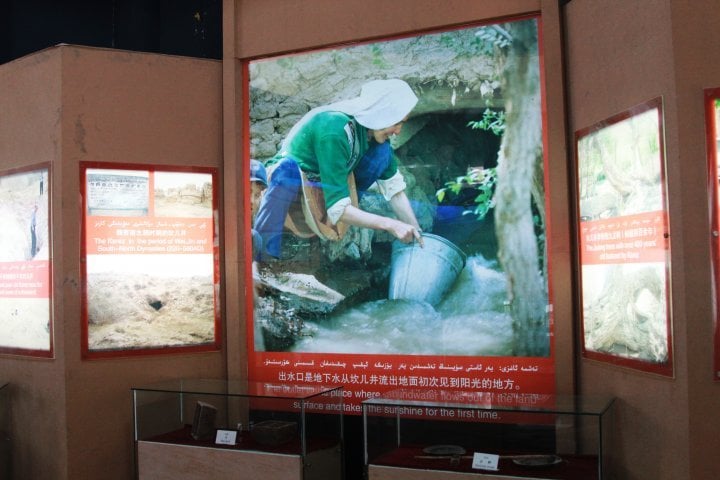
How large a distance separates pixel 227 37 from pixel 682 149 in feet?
10.9

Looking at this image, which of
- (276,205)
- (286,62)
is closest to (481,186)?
(276,205)

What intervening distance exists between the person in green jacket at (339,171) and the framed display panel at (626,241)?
1143 mm

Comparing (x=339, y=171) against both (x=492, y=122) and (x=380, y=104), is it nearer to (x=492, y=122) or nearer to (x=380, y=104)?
(x=380, y=104)

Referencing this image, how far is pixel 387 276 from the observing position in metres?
5.13

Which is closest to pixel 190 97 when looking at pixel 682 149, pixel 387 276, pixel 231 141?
pixel 231 141

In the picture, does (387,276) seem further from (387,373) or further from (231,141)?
(231,141)

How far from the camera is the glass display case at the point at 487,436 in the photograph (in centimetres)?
392

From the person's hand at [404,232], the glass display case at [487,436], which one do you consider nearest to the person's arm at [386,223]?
the person's hand at [404,232]

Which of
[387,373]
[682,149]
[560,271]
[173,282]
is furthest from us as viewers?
[173,282]

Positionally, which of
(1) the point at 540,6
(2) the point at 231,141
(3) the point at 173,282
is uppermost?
(1) the point at 540,6

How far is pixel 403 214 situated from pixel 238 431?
170 cm

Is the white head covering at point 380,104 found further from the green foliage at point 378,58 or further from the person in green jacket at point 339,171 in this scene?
the green foliage at point 378,58

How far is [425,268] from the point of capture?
5016 mm

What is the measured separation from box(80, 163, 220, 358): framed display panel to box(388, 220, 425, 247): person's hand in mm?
1327
